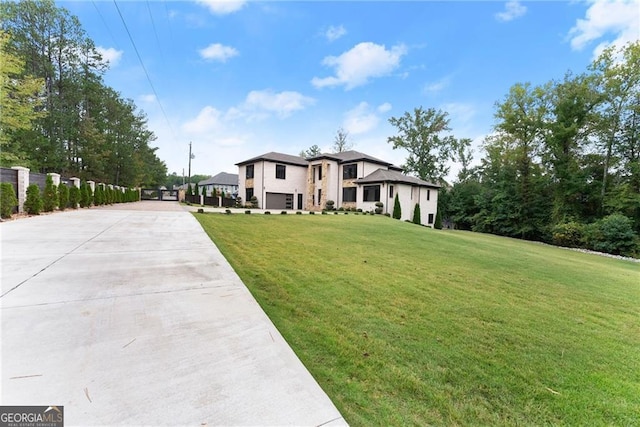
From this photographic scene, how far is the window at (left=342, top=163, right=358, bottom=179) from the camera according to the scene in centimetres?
2584

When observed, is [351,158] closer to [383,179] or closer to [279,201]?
[383,179]

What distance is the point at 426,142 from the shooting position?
34.2 m

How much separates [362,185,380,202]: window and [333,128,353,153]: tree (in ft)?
54.5

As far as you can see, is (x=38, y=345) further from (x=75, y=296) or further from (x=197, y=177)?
(x=197, y=177)

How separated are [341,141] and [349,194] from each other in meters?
16.0

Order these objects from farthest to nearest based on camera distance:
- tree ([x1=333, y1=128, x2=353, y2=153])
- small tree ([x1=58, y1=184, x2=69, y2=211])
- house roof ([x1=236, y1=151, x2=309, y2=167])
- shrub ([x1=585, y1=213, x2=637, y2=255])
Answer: tree ([x1=333, y1=128, x2=353, y2=153]) < house roof ([x1=236, y1=151, x2=309, y2=167]) < shrub ([x1=585, y1=213, x2=637, y2=255]) < small tree ([x1=58, y1=184, x2=69, y2=211])

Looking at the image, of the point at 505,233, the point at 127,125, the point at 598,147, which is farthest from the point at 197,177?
the point at 598,147

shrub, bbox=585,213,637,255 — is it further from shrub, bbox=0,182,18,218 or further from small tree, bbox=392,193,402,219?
shrub, bbox=0,182,18,218

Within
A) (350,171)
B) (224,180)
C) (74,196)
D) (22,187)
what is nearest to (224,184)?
(224,180)

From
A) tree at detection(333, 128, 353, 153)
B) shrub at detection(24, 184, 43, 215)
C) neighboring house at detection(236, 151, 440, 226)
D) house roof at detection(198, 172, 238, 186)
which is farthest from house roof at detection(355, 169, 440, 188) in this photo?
house roof at detection(198, 172, 238, 186)

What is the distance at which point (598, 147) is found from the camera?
71.4ft

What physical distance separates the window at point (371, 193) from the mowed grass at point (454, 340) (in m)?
18.0

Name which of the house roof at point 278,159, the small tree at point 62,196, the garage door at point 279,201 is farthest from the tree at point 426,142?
the small tree at point 62,196

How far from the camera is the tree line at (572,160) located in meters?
19.8
